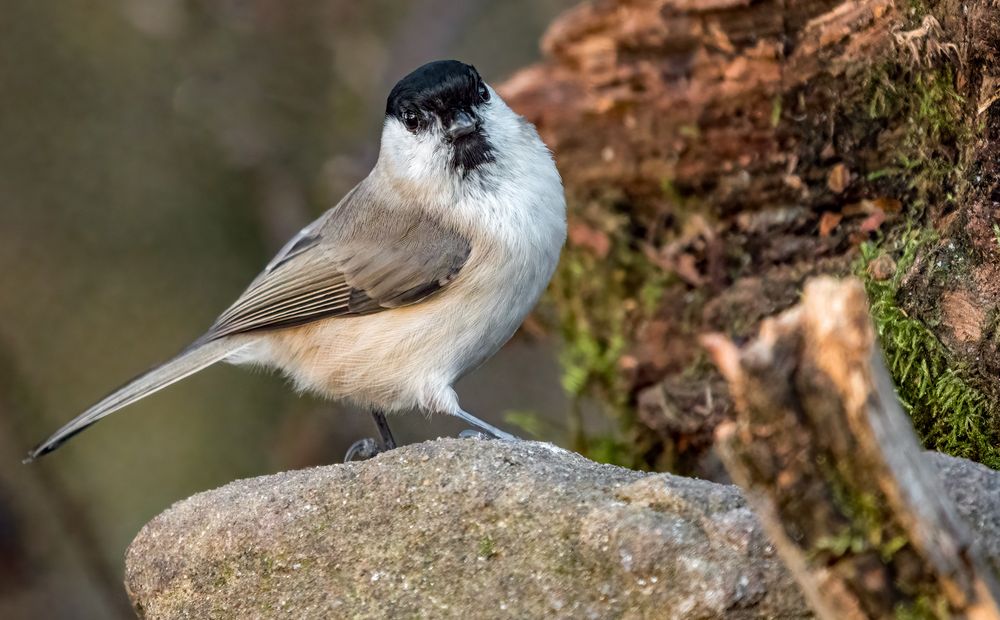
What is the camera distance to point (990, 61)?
8.63 feet

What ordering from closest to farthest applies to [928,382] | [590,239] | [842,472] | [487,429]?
1. [842,472]
2. [928,382]
3. [487,429]
4. [590,239]

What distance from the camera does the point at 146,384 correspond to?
11.7 feet

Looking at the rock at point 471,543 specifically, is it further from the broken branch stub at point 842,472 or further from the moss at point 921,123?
the moss at point 921,123

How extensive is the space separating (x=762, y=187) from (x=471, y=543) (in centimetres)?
214

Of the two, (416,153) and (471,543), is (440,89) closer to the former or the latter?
(416,153)

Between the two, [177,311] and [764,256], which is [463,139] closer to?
[764,256]

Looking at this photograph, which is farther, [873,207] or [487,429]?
[873,207]

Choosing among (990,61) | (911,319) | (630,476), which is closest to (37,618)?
(630,476)

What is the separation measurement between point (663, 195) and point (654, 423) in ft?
3.12

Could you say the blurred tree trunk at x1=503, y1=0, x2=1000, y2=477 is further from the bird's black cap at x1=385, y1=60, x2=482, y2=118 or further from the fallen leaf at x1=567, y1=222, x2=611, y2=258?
the bird's black cap at x1=385, y1=60, x2=482, y2=118

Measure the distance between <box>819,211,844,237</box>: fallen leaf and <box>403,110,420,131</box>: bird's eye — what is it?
1468 millimetres

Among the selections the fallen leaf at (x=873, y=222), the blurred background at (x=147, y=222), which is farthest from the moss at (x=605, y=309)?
the fallen leaf at (x=873, y=222)

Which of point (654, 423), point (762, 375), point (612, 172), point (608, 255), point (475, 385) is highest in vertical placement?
point (762, 375)

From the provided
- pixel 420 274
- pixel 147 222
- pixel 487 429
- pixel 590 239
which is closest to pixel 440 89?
pixel 420 274
